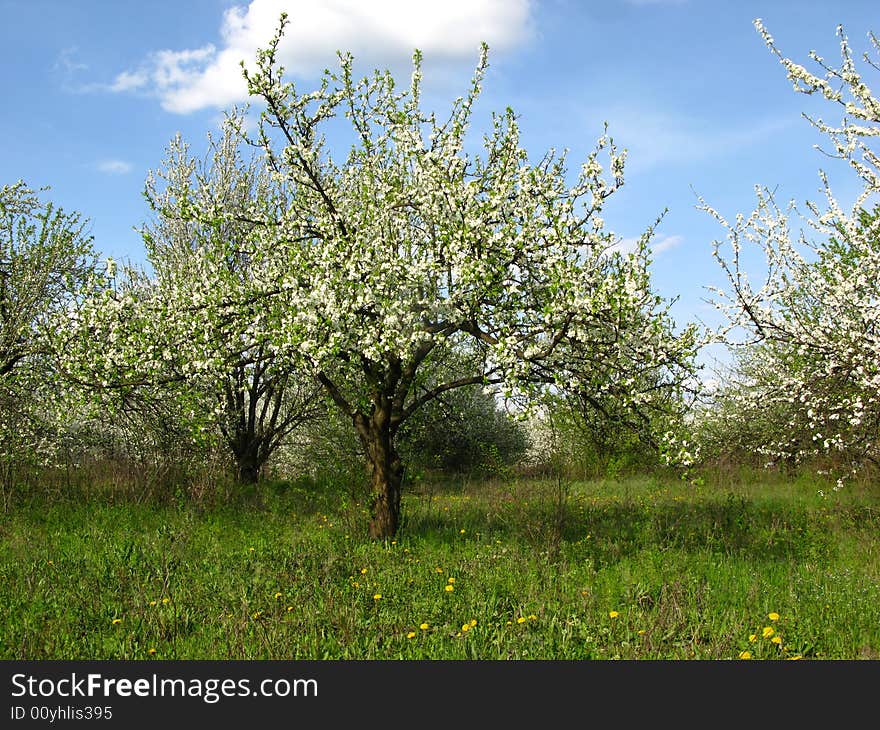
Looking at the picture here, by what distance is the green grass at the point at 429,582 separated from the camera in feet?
19.6

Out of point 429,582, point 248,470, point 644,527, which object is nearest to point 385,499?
point 429,582

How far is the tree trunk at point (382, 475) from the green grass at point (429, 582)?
1.13 ft

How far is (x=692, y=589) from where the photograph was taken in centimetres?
722

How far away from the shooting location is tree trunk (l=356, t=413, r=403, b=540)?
991 cm

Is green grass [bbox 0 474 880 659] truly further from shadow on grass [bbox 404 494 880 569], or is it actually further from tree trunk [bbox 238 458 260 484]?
tree trunk [bbox 238 458 260 484]

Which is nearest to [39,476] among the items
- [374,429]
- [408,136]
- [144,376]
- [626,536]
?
[144,376]

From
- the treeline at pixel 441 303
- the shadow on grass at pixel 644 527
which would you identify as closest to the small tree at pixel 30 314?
the treeline at pixel 441 303

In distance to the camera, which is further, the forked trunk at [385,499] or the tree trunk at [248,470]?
the tree trunk at [248,470]

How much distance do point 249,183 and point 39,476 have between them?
8.22 m

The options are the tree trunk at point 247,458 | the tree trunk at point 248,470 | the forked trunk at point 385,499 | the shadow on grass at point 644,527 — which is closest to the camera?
the shadow on grass at point 644,527

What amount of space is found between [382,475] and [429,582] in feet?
8.88

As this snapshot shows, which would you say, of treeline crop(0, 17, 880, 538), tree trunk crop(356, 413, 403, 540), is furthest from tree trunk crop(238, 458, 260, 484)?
tree trunk crop(356, 413, 403, 540)

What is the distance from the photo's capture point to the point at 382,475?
10047 mm

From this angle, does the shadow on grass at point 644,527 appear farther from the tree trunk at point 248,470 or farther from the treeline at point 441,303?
the tree trunk at point 248,470
